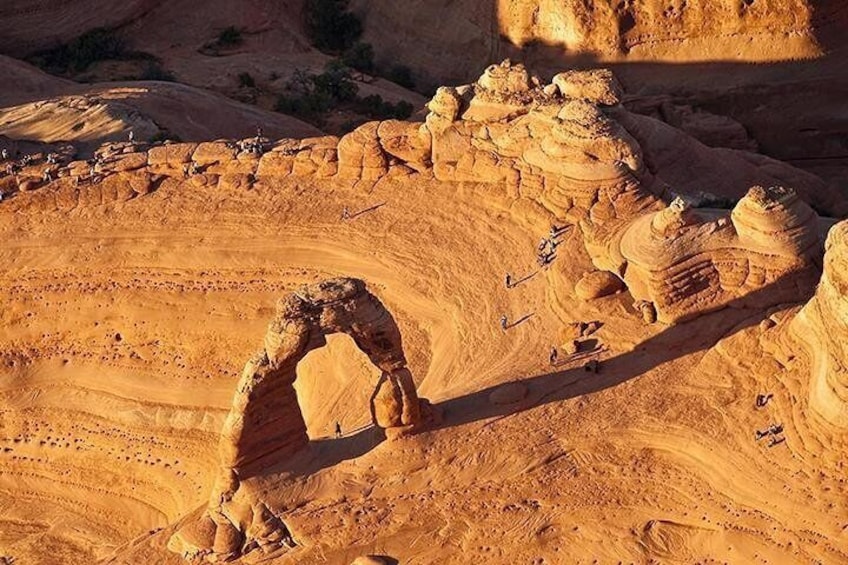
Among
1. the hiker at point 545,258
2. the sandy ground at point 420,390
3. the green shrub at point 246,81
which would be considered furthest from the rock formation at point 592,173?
the green shrub at point 246,81

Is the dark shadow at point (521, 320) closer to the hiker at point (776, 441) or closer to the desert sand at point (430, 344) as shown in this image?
the desert sand at point (430, 344)

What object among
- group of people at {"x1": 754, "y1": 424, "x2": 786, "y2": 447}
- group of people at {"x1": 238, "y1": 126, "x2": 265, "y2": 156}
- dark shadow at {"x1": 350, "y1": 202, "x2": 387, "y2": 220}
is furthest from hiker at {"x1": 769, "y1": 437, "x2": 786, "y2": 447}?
group of people at {"x1": 238, "y1": 126, "x2": 265, "y2": 156}

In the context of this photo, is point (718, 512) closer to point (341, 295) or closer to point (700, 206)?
point (341, 295)

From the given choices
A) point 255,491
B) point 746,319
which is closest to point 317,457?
point 255,491

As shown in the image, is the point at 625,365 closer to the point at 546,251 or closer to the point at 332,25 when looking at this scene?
the point at 546,251

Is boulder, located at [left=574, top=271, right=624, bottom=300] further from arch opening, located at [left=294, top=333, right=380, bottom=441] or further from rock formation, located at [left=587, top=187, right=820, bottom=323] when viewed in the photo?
arch opening, located at [left=294, top=333, right=380, bottom=441]

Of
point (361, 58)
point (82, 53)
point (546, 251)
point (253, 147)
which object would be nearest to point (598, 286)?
point (546, 251)
